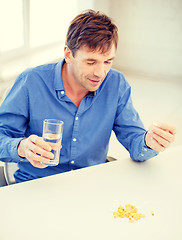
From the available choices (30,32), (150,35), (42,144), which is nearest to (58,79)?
(42,144)

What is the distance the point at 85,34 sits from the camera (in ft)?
4.68

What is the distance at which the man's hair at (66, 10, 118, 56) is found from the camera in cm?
142

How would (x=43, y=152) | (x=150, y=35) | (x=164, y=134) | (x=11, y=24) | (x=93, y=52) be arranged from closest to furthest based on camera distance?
1. (x=43, y=152)
2. (x=164, y=134)
3. (x=93, y=52)
4. (x=11, y=24)
5. (x=150, y=35)

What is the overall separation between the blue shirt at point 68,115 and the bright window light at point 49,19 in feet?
7.83

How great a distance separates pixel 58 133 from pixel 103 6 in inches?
151

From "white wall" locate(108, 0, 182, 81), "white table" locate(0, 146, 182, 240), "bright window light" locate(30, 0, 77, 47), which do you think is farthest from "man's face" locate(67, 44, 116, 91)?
"white wall" locate(108, 0, 182, 81)

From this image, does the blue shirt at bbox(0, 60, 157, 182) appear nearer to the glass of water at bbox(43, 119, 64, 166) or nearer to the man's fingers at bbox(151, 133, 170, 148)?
the man's fingers at bbox(151, 133, 170, 148)

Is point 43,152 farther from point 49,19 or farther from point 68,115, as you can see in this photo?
point 49,19

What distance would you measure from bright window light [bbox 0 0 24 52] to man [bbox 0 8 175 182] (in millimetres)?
2076

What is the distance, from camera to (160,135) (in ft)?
4.40

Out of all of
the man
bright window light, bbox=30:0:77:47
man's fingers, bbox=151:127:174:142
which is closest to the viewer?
man's fingers, bbox=151:127:174:142

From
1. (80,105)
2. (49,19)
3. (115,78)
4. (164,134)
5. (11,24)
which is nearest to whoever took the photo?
(164,134)

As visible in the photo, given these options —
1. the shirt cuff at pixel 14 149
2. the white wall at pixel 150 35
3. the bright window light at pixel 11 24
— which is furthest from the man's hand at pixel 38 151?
the white wall at pixel 150 35

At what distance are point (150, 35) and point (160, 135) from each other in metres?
3.81
